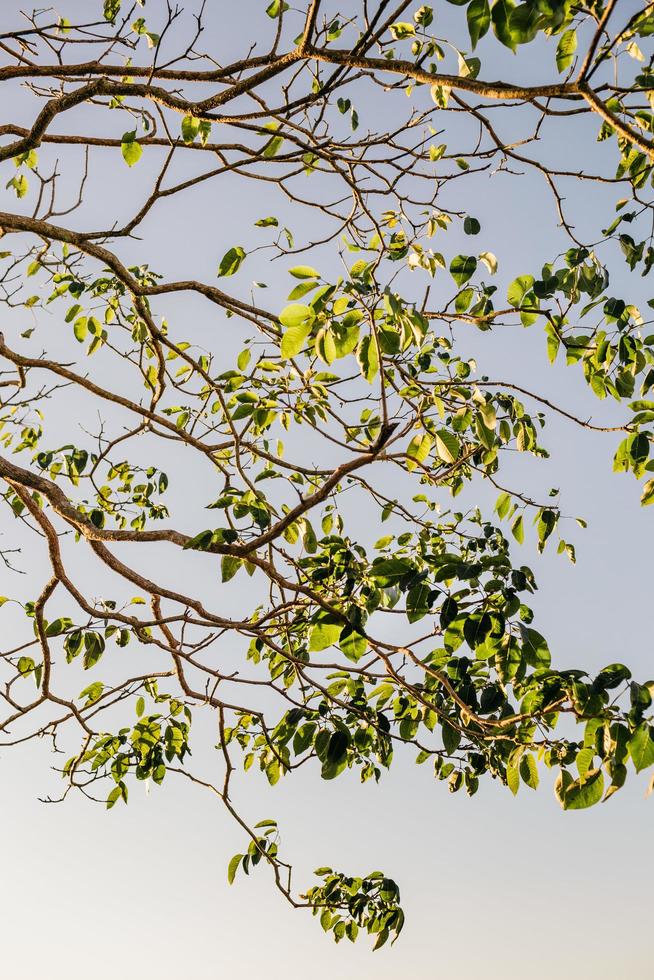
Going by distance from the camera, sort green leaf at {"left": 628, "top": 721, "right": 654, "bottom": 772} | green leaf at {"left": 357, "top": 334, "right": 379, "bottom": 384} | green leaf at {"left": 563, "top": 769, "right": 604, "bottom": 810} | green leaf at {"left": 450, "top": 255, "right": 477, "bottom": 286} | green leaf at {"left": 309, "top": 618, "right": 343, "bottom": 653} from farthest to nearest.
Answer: green leaf at {"left": 450, "top": 255, "right": 477, "bottom": 286}, green leaf at {"left": 309, "top": 618, "right": 343, "bottom": 653}, green leaf at {"left": 357, "top": 334, "right": 379, "bottom": 384}, green leaf at {"left": 563, "top": 769, "right": 604, "bottom": 810}, green leaf at {"left": 628, "top": 721, "right": 654, "bottom": 772}

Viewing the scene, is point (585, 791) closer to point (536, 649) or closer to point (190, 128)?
point (536, 649)

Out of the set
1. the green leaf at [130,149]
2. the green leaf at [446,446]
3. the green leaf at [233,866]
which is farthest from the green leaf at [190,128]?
the green leaf at [233,866]

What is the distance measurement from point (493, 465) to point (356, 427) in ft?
1.99

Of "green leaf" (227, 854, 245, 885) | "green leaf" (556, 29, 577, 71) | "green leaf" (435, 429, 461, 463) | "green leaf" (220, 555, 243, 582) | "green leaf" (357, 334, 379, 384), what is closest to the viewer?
"green leaf" (357, 334, 379, 384)

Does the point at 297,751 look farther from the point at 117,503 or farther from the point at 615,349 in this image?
the point at 117,503

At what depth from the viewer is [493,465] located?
8.50 feet

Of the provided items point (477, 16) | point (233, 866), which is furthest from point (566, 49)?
point (233, 866)

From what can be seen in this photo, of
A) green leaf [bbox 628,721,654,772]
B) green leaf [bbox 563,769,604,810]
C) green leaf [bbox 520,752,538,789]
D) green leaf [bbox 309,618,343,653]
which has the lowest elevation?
green leaf [bbox 563,769,604,810]

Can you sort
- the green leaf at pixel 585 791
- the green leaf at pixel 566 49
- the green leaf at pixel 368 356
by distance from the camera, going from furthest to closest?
the green leaf at pixel 566 49 → the green leaf at pixel 368 356 → the green leaf at pixel 585 791

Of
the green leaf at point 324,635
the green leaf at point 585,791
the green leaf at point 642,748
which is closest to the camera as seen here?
the green leaf at point 642,748

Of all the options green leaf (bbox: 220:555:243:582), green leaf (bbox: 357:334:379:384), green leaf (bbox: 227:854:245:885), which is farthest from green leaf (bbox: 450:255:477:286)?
green leaf (bbox: 227:854:245:885)

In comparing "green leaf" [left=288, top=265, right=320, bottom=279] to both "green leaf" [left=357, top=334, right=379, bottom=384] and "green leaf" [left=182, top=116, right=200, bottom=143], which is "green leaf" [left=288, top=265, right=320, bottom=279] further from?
"green leaf" [left=182, top=116, right=200, bottom=143]

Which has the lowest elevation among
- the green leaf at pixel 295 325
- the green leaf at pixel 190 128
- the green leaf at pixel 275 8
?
the green leaf at pixel 295 325

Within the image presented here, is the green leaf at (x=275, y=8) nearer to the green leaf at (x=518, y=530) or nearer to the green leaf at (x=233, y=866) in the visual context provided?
the green leaf at (x=518, y=530)
